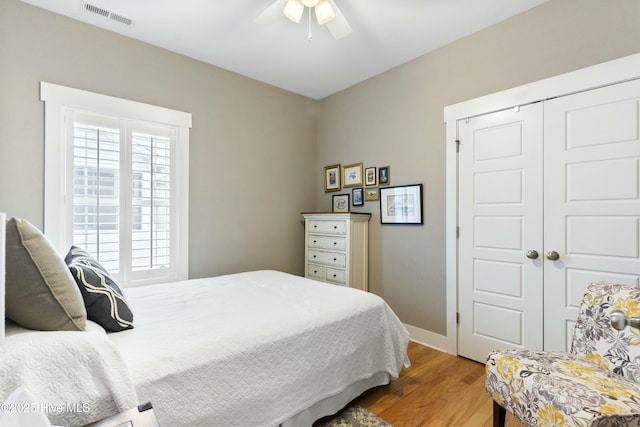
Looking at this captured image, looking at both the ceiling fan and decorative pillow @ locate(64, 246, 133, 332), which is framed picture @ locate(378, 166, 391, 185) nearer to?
the ceiling fan

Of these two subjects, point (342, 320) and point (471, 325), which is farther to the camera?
point (471, 325)

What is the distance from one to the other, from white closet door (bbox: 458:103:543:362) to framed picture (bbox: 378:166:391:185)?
76 centimetres

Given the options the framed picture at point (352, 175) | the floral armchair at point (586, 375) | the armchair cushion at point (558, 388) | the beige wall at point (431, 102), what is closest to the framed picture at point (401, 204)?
the beige wall at point (431, 102)

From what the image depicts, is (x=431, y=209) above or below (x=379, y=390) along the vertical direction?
above

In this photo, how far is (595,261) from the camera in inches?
80.1

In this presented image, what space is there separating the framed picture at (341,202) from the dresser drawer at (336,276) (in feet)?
2.58

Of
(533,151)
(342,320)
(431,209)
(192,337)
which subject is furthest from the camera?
(431,209)

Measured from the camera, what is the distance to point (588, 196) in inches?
81.2

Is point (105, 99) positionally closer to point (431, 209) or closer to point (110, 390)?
point (110, 390)

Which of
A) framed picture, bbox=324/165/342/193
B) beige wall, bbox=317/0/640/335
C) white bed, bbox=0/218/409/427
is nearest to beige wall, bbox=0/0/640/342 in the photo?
beige wall, bbox=317/0/640/335

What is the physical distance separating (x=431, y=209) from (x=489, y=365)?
1.59m

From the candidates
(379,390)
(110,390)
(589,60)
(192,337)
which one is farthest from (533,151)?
(110,390)

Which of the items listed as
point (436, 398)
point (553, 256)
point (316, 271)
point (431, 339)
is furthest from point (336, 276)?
point (553, 256)

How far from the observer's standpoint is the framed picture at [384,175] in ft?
10.8
